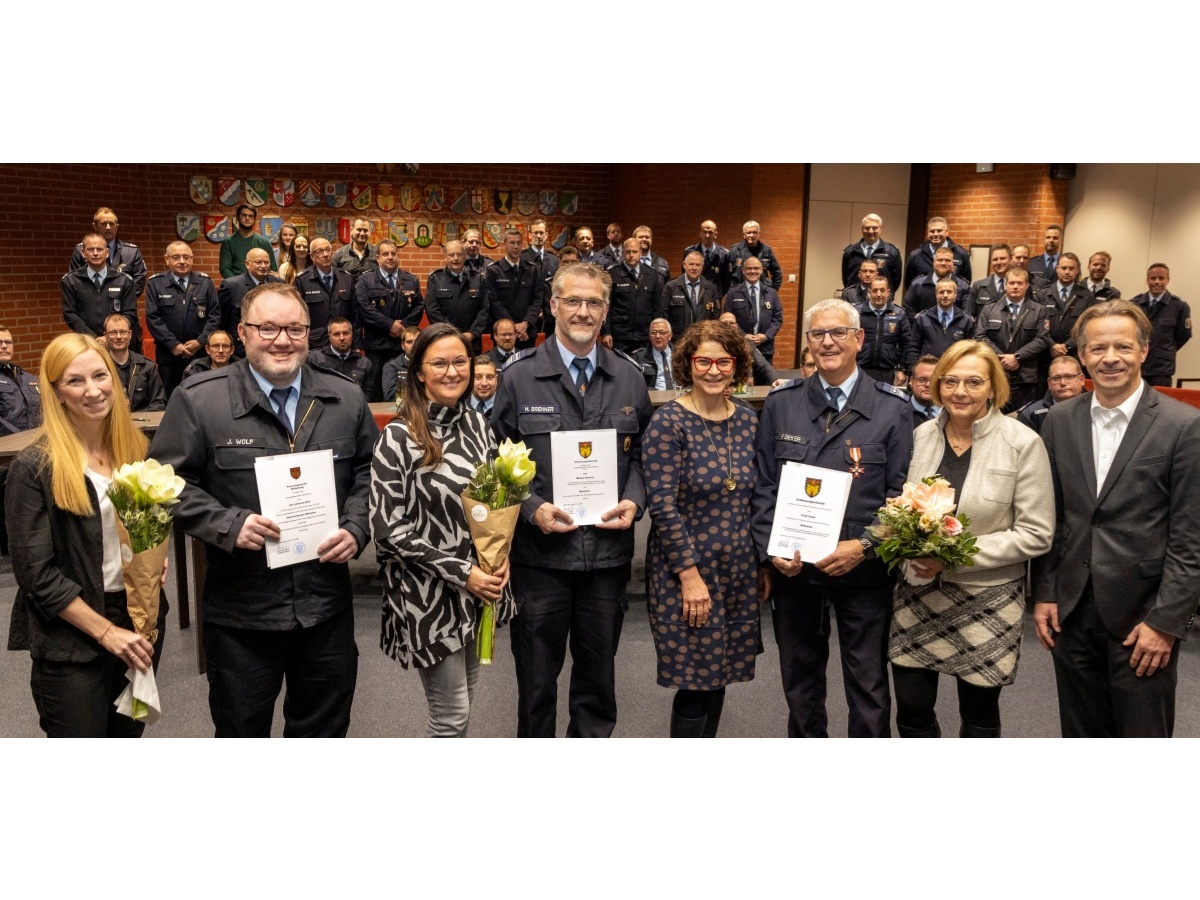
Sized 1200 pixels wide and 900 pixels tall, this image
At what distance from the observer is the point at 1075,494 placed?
301 centimetres

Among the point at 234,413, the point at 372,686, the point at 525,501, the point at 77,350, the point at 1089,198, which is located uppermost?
the point at 1089,198

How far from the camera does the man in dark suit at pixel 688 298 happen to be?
9.97m

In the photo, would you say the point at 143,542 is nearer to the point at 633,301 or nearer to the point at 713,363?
the point at 713,363

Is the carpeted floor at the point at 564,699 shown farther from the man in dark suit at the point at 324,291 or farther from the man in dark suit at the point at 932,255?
the man in dark suit at the point at 932,255

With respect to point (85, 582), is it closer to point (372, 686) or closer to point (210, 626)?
point (210, 626)

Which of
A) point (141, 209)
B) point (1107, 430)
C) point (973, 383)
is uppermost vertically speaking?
point (141, 209)

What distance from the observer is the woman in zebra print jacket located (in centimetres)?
288

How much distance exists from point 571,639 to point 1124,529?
176 centimetres

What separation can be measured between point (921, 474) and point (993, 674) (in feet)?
2.18

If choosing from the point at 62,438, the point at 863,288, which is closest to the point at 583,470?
the point at 62,438

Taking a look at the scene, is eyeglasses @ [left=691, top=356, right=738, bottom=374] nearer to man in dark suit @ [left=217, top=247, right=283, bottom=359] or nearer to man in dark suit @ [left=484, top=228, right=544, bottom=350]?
man in dark suit @ [left=217, top=247, right=283, bottom=359]

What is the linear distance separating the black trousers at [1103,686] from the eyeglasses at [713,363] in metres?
1.30

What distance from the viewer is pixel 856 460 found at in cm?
310

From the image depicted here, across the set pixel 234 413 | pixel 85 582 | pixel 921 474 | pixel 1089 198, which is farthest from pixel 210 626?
pixel 1089 198
